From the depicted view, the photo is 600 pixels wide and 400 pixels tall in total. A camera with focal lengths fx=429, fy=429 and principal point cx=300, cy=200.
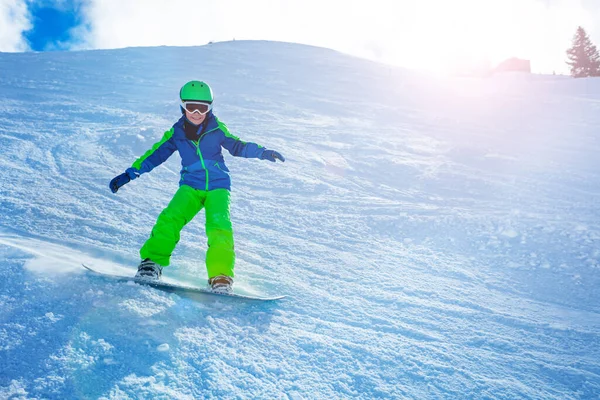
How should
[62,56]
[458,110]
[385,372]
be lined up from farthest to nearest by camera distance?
[62,56], [458,110], [385,372]

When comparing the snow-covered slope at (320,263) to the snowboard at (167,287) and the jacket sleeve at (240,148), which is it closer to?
the snowboard at (167,287)

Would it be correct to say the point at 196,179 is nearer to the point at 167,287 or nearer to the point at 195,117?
the point at 195,117

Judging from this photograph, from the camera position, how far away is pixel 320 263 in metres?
3.82

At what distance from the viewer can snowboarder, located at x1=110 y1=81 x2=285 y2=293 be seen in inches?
Answer: 121

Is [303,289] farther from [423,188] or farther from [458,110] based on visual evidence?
[458,110]

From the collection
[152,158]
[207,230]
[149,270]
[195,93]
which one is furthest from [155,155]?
[149,270]

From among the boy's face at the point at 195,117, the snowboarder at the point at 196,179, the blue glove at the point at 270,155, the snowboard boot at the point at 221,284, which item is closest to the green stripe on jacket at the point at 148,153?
the snowboarder at the point at 196,179

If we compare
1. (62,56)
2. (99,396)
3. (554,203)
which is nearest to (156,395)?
(99,396)

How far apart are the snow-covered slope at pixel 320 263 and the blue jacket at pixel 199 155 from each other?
0.75 meters

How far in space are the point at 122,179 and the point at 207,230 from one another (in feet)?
2.59

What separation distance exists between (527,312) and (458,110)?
10.8 m

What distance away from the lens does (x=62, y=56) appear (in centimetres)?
1723

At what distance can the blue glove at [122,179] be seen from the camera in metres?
3.23

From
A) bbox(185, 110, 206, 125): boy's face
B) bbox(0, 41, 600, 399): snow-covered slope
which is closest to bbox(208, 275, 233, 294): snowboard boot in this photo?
bbox(0, 41, 600, 399): snow-covered slope
